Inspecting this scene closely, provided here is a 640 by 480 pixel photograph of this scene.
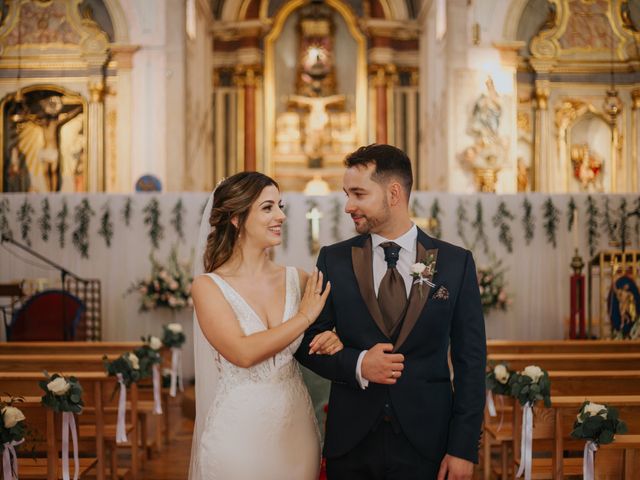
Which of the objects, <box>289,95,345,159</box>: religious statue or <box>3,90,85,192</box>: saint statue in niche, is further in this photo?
<box>289,95,345,159</box>: religious statue

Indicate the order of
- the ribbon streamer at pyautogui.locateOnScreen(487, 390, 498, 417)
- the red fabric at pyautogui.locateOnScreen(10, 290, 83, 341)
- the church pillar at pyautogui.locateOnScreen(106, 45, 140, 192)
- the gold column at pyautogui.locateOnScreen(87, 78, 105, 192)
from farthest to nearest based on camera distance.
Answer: the gold column at pyautogui.locateOnScreen(87, 78, 105, 192), the church pillar at pyautogui.locateOnScreen(106, 45, 140, 192), the red fabric at pyautogui.locateOnScreen(10, 290, 83, 341), the ribbon streamer at pyautogui.locateOnScreen(487, 390, 498, 417)

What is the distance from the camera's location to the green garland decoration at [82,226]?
32.2 ft

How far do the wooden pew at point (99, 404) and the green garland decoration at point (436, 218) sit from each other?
4.68 meters

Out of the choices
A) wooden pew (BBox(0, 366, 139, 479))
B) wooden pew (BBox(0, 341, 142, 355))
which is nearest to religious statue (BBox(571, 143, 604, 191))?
wooden pew (BBox(0, 341, 142, 355))

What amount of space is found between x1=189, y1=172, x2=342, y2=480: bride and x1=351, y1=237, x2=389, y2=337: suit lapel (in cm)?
13

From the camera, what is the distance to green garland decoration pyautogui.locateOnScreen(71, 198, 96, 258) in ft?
32.2

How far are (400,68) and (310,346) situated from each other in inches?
594

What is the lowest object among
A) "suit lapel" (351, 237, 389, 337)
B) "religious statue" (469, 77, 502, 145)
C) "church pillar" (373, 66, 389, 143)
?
"suit lapel" (351, 237, 389, 337)

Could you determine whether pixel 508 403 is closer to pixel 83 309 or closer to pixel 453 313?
pixel 453 313

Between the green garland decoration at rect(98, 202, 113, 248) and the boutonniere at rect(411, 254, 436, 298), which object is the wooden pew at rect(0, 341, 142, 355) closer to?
the green garland decoration at rect(98, 202, 113, 248)

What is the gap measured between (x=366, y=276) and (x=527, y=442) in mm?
2048

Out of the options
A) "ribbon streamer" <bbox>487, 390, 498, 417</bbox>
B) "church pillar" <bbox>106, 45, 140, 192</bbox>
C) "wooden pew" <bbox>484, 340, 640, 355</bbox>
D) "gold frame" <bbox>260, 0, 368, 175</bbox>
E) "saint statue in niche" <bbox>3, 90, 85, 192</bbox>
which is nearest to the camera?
"ribbon streamer" <bbox>487, 390, 498, 417</bbox>

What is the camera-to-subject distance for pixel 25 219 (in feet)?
32.4

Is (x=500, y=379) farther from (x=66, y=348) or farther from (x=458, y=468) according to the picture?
(x=66, y=348)
